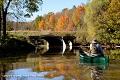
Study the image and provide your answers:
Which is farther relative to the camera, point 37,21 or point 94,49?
point 37,21

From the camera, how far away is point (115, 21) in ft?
165

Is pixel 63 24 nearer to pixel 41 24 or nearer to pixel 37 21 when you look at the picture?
pixel 41 24

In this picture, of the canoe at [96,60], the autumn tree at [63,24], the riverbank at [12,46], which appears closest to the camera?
the canoe at [96,60]

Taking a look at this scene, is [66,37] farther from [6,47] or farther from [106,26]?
[6,47]

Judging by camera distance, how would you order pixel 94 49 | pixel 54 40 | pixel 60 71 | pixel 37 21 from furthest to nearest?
pixel 37 21
pixel 54 40
pixel 94 49
pixel 60 71

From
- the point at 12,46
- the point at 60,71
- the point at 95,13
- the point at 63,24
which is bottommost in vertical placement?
the point at 60,71

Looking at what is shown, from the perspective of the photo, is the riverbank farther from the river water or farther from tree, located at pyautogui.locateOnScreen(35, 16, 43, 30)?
tree, located at pyautogui.locateOnScreen(35, 16, 43, 30)

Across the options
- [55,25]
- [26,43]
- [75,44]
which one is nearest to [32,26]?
[55,25]

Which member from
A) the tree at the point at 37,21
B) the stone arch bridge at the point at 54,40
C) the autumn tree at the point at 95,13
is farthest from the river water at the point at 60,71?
the tree at the point at 37,21

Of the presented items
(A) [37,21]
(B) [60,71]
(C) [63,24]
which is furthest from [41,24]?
(B) [60,71]

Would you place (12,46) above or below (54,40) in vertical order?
below

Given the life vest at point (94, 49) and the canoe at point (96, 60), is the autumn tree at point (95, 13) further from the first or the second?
the canoe at point (96, 60)

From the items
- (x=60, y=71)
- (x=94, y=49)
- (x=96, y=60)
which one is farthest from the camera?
(x=94, y=49)

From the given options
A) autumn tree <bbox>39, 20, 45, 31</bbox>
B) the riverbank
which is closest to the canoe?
the riverbank
